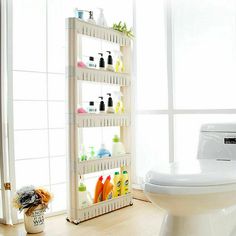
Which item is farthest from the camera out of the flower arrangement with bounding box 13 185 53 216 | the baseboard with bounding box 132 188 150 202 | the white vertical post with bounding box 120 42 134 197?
the baseboard with bounding box 132 188 150 202

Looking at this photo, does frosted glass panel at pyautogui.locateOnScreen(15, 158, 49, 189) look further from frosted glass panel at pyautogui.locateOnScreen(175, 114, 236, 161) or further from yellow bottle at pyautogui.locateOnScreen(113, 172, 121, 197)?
frosted glass panel at pyautogui.locateOnScreen(175, 114, 236, 161)

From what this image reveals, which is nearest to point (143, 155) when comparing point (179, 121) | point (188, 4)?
point (179, 121)

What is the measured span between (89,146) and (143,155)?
0.62 m

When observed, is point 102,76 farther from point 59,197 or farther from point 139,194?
point 139,194

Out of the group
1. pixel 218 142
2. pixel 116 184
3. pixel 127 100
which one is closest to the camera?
pixel 218 142

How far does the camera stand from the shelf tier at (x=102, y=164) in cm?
232

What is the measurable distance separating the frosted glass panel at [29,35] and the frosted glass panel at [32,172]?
760 millimetres

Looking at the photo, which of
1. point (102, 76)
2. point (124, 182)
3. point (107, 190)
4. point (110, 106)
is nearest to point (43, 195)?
point (107, 190)

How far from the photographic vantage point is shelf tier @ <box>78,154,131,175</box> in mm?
2316

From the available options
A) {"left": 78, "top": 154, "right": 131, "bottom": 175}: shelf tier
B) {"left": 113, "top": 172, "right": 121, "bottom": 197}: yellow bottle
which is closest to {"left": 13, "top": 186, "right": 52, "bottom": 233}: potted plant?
{"left": 78, "top": 154, "right": 131, "bottom": 175}: shelf tier

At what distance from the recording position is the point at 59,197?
256 cm

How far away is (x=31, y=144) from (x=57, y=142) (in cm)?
23

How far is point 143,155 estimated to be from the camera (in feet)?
9.82

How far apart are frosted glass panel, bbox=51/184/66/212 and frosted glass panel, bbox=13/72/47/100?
2.56ft
